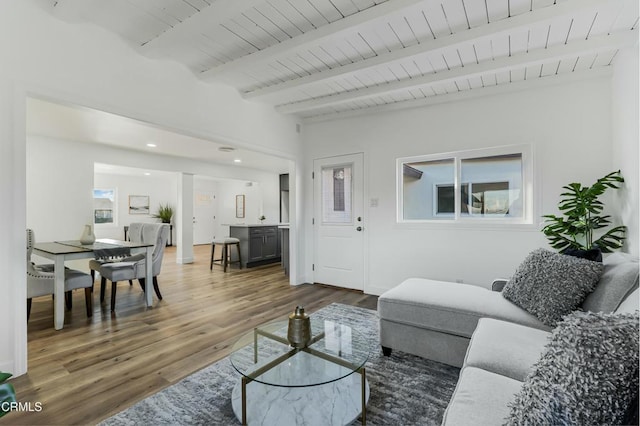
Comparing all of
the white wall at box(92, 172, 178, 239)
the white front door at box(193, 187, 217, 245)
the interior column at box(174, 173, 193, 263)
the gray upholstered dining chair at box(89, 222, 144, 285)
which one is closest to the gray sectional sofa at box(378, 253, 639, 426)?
the gray upholstered dining chair at box(89, 222, 144, 285)

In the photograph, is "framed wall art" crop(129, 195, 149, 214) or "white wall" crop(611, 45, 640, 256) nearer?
"white wall" crop(611, 45, 640, 256)

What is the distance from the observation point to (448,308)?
2.13 metres

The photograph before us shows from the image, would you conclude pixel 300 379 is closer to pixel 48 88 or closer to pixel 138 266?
pixel 48 88

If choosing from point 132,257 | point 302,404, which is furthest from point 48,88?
point 302,404

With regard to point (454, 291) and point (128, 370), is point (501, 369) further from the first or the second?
point (128, 370)

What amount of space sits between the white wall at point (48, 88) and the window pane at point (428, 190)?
8.88ft

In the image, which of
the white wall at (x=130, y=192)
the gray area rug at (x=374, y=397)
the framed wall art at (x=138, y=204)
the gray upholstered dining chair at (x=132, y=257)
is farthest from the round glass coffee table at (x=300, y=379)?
the framed wall art at (x=138, y=204)

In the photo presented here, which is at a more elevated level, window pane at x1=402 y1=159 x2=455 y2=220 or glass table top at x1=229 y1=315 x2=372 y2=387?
window pane at x1=402 y1=159 x2=455 y2=220

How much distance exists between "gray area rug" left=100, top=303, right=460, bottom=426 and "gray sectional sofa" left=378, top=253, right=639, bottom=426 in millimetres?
139

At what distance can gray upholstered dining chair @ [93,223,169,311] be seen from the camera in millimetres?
3536

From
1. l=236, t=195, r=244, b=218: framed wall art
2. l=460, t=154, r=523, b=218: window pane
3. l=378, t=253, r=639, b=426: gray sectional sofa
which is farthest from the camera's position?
l=236, t=195, r=244, b=218: framed wall art

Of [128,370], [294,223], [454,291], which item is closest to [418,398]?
[454,291]

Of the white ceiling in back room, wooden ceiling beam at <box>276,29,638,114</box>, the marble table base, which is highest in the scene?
wooden ceiling beam at <box>276,29,638,114</box>

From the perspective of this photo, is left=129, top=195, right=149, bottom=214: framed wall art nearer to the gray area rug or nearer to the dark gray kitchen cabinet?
the dark gray kitchen cabinet
